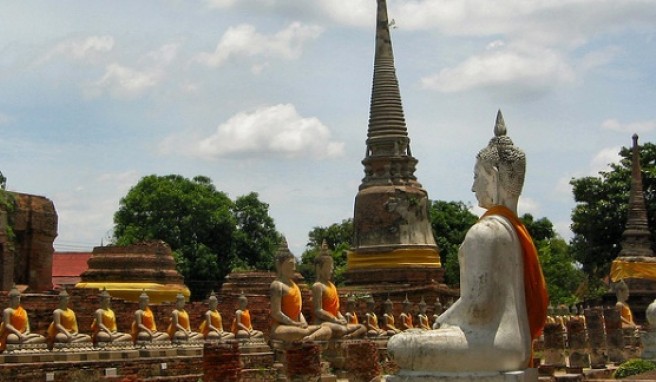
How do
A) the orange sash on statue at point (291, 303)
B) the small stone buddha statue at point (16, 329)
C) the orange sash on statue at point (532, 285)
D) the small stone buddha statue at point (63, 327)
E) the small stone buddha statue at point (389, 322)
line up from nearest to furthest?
1. the orange sash on statue at point (532, 285)
2. the small stone buddha statue at point (16, 329)
3. the small stone buddha statue at point (63, 327)
4. the orange sash on statue at point (291, 303)
5. the small stone buddha statue at point (389, 322)

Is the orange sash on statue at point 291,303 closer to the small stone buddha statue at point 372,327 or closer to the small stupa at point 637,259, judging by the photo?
the small stone buddha statue at point 372,327

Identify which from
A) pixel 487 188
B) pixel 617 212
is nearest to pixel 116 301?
pixel 487 188

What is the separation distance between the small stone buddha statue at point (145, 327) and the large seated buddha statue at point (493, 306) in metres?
9.57

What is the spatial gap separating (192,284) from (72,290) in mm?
21860

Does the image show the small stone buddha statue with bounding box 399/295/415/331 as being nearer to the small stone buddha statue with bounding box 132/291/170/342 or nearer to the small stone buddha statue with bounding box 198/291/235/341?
the small stone buddha statue with bounding box 198/291/235/341

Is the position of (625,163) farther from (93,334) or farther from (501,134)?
(501,134)

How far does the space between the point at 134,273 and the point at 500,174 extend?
18.6 metres

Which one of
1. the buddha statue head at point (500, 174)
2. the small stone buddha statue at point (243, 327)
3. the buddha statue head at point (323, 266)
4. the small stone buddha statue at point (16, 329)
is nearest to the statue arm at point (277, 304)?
the small stone buddha statue at point (243, 327)

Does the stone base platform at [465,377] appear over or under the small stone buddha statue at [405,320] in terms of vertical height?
under

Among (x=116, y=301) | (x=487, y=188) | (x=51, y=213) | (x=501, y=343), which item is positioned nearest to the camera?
(x=501, y=343)

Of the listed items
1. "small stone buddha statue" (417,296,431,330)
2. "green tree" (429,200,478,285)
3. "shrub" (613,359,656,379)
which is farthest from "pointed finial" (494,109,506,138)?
"green tree" (429,200,478,285)

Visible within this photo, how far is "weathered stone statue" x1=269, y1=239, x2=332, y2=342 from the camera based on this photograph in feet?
51.9

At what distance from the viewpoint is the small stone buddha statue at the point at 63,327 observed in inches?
582

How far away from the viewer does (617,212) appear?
38281 mm
